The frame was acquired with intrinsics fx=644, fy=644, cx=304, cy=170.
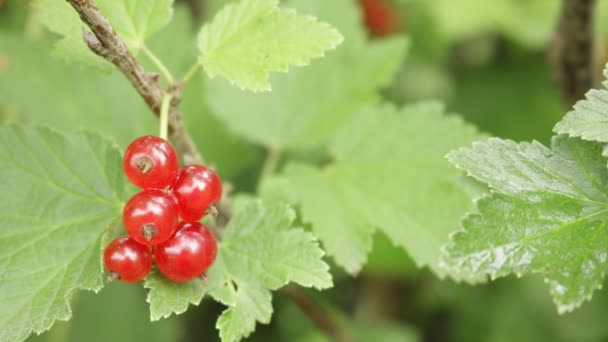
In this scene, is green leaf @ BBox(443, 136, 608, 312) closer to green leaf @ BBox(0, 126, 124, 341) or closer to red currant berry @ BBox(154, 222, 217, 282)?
red currant berry @ BBox(154, 222, 217, 282)

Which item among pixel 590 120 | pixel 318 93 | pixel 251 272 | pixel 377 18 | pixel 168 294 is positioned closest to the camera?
pixel 590 120

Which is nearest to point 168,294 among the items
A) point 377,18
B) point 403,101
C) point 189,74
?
point 189,74

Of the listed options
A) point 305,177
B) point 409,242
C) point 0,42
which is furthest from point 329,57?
point 0,42

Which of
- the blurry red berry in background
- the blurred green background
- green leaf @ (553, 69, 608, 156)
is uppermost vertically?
green leaf @ (553, 69, 608, 156)

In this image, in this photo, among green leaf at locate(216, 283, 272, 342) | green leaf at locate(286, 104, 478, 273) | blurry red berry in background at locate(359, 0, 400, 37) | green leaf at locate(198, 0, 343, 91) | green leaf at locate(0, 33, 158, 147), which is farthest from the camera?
blurry red berry in background at locate(359, 0, 400, 37)

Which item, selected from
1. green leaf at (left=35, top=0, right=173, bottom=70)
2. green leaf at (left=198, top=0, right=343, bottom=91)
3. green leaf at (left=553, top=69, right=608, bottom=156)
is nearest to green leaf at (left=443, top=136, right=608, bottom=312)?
green leaf at (left=553, top=69, right=608, bottom=156)

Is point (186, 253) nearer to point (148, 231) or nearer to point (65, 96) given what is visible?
point (148, 231)

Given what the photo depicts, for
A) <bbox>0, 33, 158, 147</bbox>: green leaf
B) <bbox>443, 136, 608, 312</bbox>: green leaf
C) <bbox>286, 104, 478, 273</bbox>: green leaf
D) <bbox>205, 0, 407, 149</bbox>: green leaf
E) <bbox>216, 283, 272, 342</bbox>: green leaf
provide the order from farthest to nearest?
1. <bbox>0, 33, 158, 147</bbox>: green leaf
2. <bbox>205, 0, 407, 149</bbox>: green leaf
3. <bbox>286, 104, 478, 273</bbox>: green leaf
4. <bbox>216, 283, 272, 342</bbox>: green leaf
5. <bbox>443, 136, 608, 312</bbox>: green leaf
